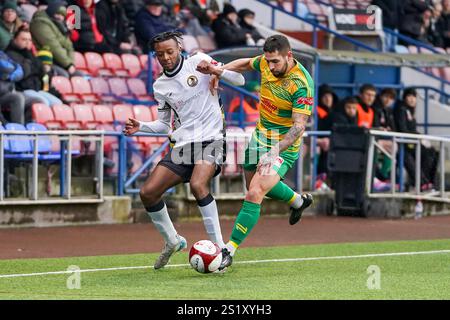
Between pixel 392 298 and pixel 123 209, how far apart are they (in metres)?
8.25

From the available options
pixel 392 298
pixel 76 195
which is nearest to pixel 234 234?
pixel 392 298

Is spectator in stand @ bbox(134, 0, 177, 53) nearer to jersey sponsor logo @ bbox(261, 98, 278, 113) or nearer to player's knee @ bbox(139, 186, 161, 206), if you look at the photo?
jersey sponsor logo @ bbox(261, 98, 278, 113)

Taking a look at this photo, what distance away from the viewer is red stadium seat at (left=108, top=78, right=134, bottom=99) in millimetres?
20219

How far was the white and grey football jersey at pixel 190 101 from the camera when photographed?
478 inches

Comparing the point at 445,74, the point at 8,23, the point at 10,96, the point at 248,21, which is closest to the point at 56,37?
the point at 8,23

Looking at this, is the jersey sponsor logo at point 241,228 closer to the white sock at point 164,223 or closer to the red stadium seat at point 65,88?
the white sock at point 164,223

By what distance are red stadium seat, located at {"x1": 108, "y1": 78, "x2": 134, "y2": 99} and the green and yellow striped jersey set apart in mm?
7948

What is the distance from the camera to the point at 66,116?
61.5 feet

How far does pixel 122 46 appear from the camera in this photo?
2111 centimetres

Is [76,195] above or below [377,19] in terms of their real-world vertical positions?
below

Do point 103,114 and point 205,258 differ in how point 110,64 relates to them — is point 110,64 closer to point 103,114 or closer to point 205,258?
point 103,114

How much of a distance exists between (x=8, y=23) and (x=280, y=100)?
7910mm
